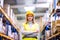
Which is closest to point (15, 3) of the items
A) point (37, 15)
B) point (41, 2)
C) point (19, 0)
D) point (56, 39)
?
point (19, 0)

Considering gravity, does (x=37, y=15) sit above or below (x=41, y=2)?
below

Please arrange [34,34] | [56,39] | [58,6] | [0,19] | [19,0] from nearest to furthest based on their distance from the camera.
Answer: [58,6]
[0,19]
[56,39]
[34,34]
[19,0]

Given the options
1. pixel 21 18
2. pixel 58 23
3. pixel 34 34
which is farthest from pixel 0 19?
pixel 21 18

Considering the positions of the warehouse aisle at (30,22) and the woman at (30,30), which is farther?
the woman at (30,30)

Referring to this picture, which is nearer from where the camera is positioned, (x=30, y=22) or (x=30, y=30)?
(x=30, y=30)

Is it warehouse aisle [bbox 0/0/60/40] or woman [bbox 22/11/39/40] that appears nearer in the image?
warehouse aisle [bbox 0/0/60/40]

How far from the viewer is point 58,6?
3.44 m

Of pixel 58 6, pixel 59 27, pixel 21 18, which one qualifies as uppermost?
pixel 58 6

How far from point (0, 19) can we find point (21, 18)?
5.59 m

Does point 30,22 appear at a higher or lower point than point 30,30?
higher

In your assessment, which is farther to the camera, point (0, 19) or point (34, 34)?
point (34, 34)

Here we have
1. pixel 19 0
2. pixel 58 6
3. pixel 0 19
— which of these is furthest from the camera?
pixel 19 0

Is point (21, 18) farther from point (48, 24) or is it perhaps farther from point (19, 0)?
point (48, 24)

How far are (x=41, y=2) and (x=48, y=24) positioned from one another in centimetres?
190
